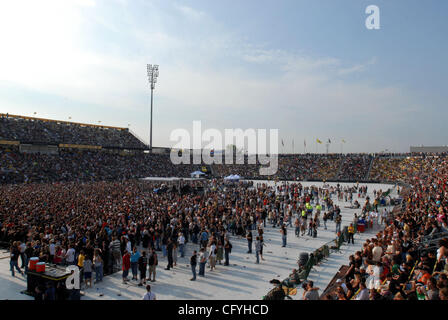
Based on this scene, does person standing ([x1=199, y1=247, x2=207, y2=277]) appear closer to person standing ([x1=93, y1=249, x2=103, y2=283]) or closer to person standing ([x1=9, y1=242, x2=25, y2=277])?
person standing ([x1=93, y1=249, x2=103, y2=283])

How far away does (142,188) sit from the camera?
2955 centimetres

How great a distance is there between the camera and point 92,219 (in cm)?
1343

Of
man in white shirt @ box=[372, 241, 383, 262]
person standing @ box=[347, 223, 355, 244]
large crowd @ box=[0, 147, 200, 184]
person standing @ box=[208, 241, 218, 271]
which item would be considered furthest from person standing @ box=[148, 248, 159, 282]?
large crowd @ box=[0, 147, 200, 184]

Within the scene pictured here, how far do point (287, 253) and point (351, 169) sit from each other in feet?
132

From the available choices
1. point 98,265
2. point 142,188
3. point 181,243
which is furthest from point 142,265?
A: point 142,188

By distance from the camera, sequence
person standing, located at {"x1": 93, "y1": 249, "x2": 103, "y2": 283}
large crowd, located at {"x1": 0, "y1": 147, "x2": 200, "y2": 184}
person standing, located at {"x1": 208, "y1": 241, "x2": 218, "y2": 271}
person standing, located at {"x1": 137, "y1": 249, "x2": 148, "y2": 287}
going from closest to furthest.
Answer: person standing, located at {"x1": 137, "y1": 249, "x2": 148, "y2": 287} → person standing, located at {"x1": 93, "y1": 249, "x2": 103, "y2": 283} → person standing, located at {"x1": 208, "y1": 241, "x2": 218, "y2": 271} → large crowd, located at {"x1": 0, "y1": 147, "x2": 200, "y2": 184}

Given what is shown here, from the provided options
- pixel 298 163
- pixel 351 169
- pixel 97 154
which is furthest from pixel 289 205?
pixel 97 154

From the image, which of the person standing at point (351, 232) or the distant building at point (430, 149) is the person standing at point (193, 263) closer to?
the person standing at point (351, 232)

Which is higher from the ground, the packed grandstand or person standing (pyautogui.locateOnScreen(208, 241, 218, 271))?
the packed grandstand

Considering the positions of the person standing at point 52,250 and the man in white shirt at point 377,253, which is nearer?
the man in white shirt at point 377,253

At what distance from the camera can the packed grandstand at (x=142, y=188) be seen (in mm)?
7582

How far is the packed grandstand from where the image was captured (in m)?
7.58

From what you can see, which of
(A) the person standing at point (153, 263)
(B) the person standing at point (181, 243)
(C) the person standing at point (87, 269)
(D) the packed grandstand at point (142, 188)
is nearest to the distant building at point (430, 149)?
(D) the packed grandstand at point (142, 188)

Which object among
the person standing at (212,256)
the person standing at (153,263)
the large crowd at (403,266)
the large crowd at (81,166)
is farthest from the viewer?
the large crowd at (81,166)
